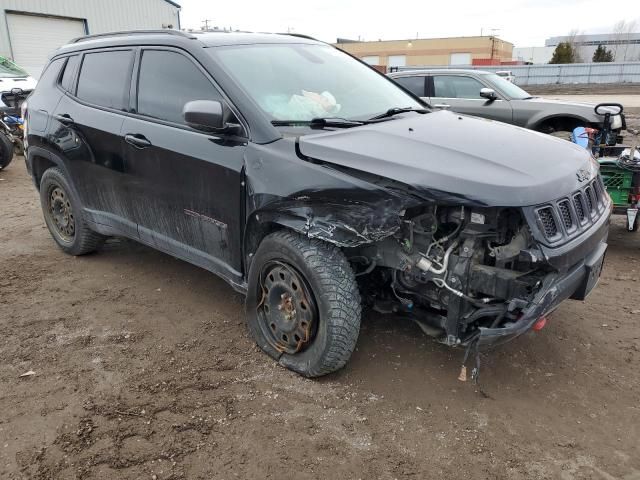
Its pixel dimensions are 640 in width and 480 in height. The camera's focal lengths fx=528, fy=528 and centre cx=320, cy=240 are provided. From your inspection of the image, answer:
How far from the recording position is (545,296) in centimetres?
253

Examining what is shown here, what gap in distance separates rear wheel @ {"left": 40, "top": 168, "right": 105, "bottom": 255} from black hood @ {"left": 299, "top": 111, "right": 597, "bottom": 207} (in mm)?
2784

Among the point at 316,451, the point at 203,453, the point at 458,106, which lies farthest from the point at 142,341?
the point at 458,106

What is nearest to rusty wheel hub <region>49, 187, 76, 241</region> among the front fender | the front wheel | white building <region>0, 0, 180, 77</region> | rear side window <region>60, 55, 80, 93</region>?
rear side window <region>60, 55, 80, 93</region>

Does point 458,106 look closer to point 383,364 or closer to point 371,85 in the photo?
point 371,85

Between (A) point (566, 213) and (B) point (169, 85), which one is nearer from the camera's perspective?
(A) point (566, 213)

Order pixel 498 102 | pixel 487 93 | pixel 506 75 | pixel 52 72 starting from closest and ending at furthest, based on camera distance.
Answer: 1. pixel 52 72
2. pixel 487 93
3. pixel 498 102
4. pixel 506 75

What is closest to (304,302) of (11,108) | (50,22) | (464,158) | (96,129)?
(464,158)

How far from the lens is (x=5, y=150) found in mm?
9172

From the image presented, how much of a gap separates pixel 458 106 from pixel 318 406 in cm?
697

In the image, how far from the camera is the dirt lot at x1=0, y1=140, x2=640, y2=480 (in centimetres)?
249

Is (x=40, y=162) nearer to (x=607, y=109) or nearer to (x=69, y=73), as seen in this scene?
(x=69, y=73)

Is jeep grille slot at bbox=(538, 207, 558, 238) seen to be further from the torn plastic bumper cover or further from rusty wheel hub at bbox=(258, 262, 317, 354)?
rusty wheel hub at bbox=(258, 262, 317, 354)

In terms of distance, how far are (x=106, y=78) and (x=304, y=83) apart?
174cm

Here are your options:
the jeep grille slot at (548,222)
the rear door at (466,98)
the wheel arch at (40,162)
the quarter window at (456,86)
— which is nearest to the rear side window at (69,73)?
the wheel arch at (40,162)
